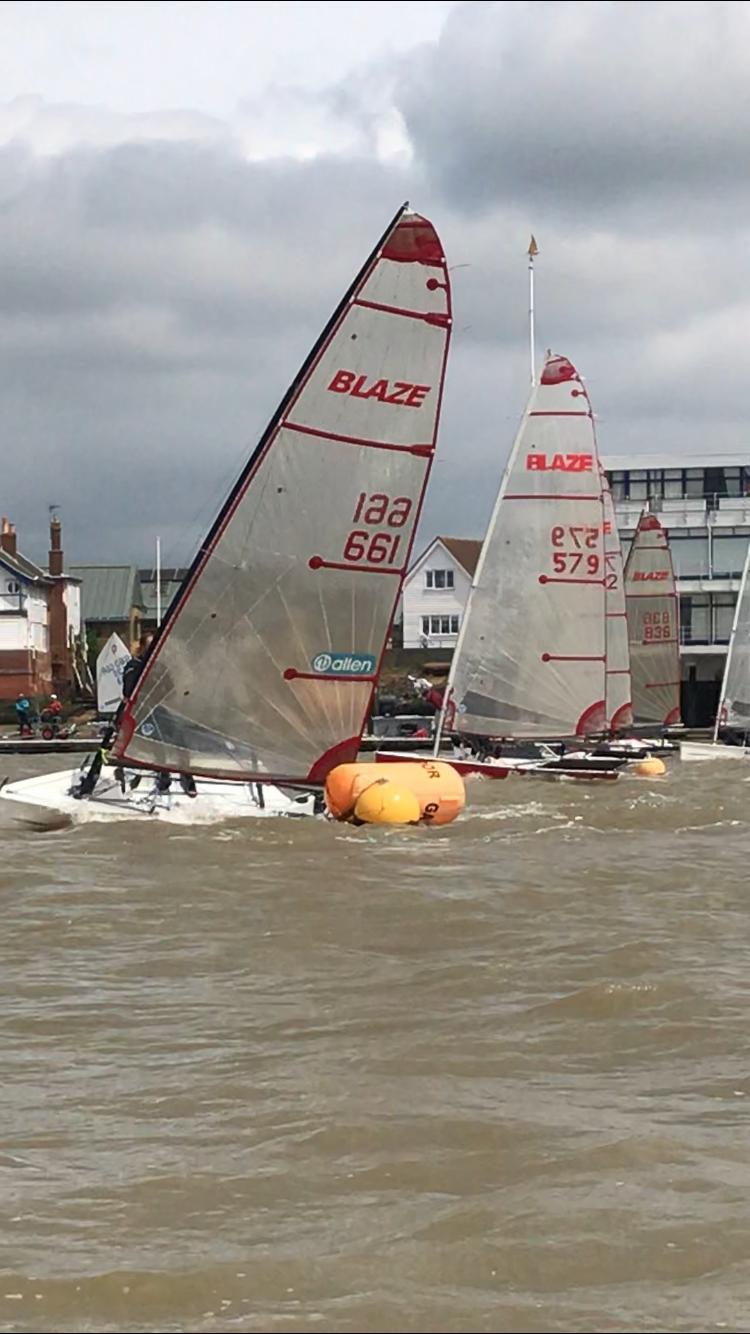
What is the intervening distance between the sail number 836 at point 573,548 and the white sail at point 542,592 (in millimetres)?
17

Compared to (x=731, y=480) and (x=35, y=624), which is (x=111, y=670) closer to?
(x=35, y=624)

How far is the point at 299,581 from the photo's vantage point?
17281 mm

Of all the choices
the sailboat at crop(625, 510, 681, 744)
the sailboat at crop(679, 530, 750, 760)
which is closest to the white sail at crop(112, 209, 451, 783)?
the sailboat at crop(679, 530, 750, 760)

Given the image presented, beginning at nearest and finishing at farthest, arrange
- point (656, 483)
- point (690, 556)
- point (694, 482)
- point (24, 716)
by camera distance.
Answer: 1. point (24, 716)
2. point (690, 556)
3. point (694, 482)
4. point (656, 483)

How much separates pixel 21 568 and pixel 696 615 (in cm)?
2412

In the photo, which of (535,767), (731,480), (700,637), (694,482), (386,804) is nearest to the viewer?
(386,804)

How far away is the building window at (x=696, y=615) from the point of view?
184 feet

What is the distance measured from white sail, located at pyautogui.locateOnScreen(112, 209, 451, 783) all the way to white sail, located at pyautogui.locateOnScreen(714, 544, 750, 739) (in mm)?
19647

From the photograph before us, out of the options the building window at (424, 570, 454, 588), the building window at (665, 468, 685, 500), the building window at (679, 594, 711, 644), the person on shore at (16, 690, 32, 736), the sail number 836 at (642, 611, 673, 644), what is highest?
the building window at (665, 468, 685, 500)

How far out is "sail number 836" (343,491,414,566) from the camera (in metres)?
17.5

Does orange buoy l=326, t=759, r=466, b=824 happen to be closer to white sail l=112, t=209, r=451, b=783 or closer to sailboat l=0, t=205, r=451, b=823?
sailboat l=0, t=205, r=451, b=823

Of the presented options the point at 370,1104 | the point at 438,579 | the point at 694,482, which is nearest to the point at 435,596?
the point at 438,579

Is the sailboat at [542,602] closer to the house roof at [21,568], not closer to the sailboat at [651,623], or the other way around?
the sailboat at [651,623]

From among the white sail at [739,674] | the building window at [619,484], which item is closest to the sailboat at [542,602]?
the white sail at [739,674]
